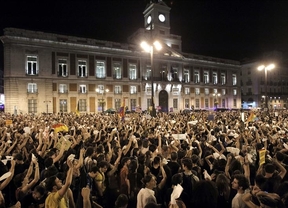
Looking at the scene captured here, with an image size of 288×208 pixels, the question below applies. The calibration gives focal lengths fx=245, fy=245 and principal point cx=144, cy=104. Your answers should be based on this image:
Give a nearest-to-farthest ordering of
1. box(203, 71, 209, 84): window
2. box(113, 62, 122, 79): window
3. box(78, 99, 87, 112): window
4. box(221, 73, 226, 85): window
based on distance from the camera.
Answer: box(78, 99, 87, 112): window → box(113, 62, 122, 79): window → box(203, 71, 209, 84): window → box(221, 73, 226, 85): window

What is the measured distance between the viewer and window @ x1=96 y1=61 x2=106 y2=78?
157ft

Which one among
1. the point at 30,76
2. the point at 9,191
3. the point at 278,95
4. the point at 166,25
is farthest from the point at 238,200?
the point at 278,95

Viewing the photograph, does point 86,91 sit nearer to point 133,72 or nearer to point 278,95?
point 133,72

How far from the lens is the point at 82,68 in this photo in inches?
1821

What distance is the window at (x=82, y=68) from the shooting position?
151 ft

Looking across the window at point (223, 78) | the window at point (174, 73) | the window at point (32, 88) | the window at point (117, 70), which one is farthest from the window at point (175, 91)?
the window at point (32, 88)

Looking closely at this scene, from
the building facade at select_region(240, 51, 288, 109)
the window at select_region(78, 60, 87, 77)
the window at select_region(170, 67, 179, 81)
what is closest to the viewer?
the window at select_region(78, 60, 87, 77)

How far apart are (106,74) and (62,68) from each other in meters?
8.54

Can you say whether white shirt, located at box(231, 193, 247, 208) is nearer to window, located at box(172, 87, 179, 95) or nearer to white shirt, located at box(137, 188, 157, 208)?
white shirt, located at box(137, 188, 157, 208)

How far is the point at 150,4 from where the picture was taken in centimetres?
5625

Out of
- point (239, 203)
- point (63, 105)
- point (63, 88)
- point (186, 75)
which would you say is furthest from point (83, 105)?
point (239, 203)

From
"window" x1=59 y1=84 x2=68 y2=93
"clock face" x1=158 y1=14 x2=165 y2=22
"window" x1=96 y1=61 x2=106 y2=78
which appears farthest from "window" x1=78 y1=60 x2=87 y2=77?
"clock face" x1=158 y1=14 x2=165 y2=22

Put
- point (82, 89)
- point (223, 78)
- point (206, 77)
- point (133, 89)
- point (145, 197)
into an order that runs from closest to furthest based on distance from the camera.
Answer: point (145, 197) < point (82, 89) < point (133, 89) < point (206, 77) < point (223, 78)

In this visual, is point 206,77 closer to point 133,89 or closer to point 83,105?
point 133,89
